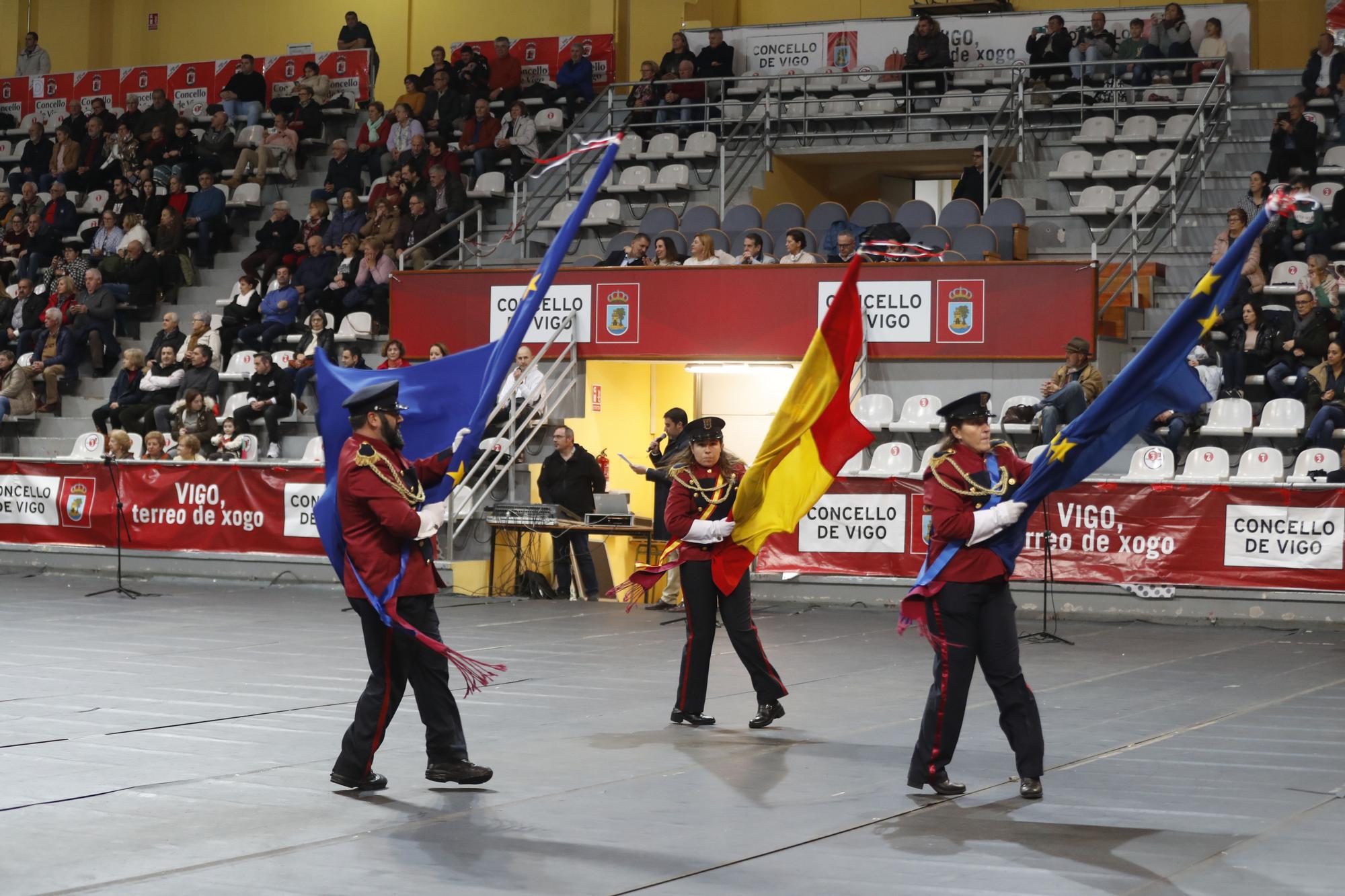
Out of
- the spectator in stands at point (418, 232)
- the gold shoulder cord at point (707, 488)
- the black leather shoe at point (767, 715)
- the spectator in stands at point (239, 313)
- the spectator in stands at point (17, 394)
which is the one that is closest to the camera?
the black leather shoe at point (767, 715)

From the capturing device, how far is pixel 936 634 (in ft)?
26.9

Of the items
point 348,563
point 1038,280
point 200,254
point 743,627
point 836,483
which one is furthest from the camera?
point 200,254

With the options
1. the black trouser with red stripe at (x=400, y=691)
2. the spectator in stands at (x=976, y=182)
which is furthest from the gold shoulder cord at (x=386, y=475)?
the spectator in stands at (x=976, y=182)

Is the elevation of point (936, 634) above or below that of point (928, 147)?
below

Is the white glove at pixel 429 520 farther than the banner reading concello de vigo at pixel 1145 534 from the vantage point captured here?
No

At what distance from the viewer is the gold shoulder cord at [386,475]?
8070 mm

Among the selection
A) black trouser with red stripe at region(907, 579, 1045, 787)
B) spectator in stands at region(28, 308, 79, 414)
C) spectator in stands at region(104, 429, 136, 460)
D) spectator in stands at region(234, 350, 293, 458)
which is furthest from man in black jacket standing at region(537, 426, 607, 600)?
black trouser with red stripe at region(907, 579, 1045, 787)

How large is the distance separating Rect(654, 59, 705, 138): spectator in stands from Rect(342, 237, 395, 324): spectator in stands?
512 cm

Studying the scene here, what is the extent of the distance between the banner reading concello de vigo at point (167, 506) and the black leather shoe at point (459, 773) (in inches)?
Result: 459

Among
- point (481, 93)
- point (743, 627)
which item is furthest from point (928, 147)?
point (743, 627)

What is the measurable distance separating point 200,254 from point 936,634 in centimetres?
2239

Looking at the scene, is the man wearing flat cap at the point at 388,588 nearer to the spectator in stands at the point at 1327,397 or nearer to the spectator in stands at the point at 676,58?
the spectator in stands at the point at 1327,397

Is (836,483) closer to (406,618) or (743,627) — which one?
(743,627)

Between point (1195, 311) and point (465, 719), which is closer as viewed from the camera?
point (1195, 311)
